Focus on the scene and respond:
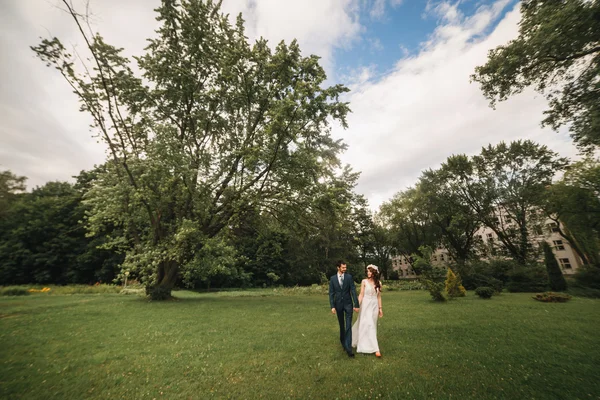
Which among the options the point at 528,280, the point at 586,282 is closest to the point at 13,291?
the point at 528,280

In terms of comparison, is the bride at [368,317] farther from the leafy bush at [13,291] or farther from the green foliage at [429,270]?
the leafy bush at [13,291]

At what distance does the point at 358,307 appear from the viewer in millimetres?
7633

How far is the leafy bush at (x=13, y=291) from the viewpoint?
22688mm

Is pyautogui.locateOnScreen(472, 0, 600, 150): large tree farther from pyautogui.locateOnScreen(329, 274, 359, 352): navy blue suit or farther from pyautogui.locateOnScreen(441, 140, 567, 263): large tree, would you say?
pyautogui.locateOnScreen(441, 140, 567, 263): large tree

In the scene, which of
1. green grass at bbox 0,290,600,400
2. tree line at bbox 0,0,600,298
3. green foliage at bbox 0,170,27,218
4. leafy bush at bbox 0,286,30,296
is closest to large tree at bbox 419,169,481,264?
tree line at bbox 0,0,600,298

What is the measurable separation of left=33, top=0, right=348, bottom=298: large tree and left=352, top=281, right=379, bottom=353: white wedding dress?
35.3ft

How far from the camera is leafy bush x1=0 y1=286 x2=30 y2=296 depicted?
22.7m

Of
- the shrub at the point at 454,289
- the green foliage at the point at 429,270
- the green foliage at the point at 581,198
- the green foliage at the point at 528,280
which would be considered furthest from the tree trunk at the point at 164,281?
the green foliage at the point at 581,198

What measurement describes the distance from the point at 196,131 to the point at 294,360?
19567 mm

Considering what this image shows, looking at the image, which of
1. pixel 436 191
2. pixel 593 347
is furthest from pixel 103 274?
pixel 436 191

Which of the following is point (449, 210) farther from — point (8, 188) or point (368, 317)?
point (8, 188)

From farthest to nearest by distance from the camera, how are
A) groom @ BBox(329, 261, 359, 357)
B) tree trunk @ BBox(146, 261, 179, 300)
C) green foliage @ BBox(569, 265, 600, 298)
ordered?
green foliage @ BBox(569, 265, 600, 298) → tree trunk @ BBox(146, 261, 179, 300) → groom @ BBox(329, 261, 359, 357)

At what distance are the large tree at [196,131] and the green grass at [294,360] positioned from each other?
7.21m

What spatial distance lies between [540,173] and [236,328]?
5075 cm
